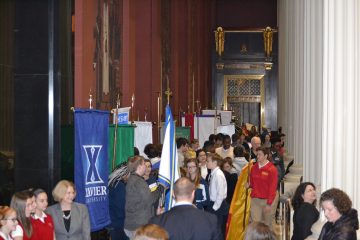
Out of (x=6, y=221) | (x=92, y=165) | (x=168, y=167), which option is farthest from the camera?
(x=92, y=165)

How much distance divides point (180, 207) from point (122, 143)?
5.18 meters

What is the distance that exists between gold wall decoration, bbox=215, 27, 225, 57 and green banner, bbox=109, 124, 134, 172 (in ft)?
73.9

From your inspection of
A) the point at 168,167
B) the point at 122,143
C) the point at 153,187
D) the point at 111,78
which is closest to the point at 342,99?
the point at 168,167

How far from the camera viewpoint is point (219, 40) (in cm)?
3388

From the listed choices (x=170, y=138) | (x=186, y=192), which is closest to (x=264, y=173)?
(x=170, y=138)

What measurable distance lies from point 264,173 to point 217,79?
22115 millimetres

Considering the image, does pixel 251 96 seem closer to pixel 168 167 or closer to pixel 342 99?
pixel 168 167

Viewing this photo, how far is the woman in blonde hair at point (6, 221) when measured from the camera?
6.83 metres

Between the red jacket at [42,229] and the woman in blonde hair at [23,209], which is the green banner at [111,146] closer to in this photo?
the red jacket at [42,229]

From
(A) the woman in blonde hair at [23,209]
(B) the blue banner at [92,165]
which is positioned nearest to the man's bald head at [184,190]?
(A) the woman in blonde hair at [23,209]

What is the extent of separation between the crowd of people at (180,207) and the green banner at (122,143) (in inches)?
15.3

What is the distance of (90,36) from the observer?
40.6 ft

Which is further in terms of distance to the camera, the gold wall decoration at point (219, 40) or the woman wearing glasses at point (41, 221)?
Result: the gold wall decoration at point (219, 40)

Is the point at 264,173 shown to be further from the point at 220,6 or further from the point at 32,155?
the point at 220,6
